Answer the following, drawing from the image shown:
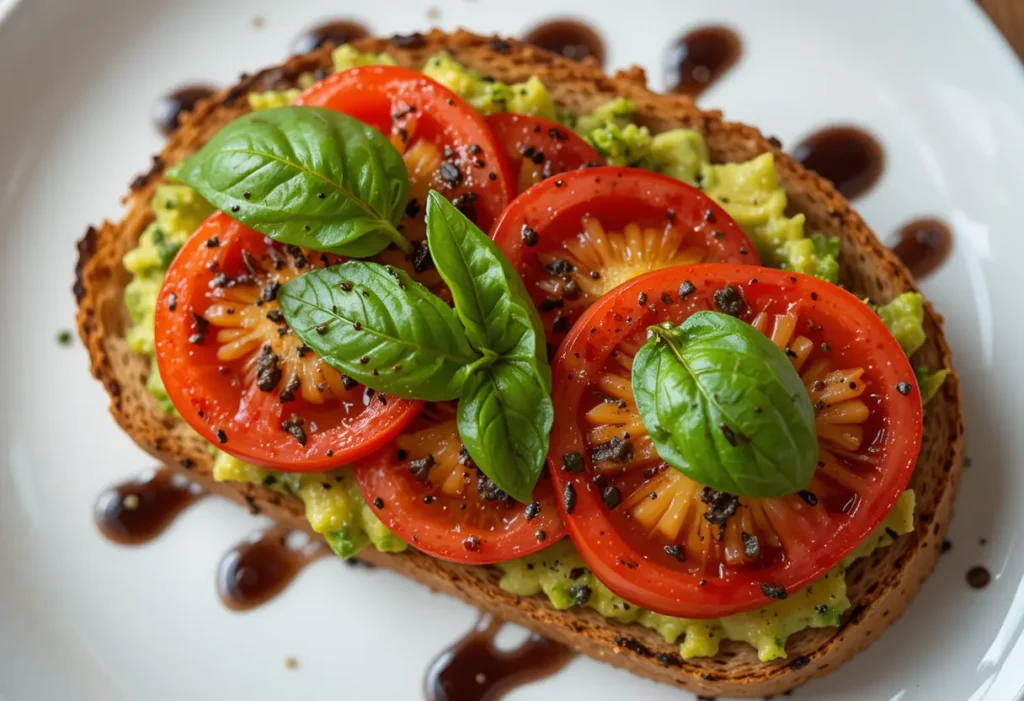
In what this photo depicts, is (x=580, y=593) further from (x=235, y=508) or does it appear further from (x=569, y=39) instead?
(x=569, y=39)

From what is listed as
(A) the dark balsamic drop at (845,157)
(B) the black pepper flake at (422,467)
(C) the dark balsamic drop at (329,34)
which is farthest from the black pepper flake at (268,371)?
(A) the dark balsamic drop at (845,157)

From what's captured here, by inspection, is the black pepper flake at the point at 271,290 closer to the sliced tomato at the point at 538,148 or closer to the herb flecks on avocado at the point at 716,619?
the sliced tomato at the point at 538,148

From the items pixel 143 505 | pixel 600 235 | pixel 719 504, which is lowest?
pixel 719 504

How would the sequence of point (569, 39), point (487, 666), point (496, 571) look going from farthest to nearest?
point (569, 39) < point (487, 666) < point (496, 571)

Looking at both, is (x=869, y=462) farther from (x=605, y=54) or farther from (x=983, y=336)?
(x=605, y=54)

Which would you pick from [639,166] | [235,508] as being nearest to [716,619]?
[639,166]
